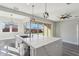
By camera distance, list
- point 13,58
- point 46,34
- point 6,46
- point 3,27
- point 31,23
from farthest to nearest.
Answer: point 46,34
point 31,23
point 3,27
point 6,46
point 13,58

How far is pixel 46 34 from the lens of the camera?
207cm

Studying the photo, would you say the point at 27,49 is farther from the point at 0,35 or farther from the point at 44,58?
the point at 0,35

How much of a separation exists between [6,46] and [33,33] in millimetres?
634

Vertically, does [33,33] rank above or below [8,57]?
above

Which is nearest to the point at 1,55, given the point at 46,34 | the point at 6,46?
the point at 6,46

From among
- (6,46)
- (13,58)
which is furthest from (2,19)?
(13,58)

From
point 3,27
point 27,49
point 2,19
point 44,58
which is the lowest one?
point 44,58

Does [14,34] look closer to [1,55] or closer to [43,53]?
[1,55]

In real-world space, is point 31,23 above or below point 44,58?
above

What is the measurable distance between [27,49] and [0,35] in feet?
2.09

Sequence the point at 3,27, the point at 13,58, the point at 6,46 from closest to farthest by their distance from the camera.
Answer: the point at 13,58, the point at 6,46, the point at 3,27

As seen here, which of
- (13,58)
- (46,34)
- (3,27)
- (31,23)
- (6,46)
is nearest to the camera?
(13,58)

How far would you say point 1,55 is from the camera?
1.35 metres

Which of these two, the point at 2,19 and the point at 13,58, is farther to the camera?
the point at 2,19
